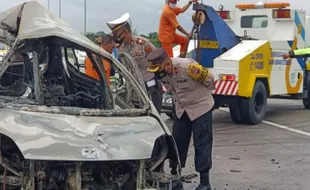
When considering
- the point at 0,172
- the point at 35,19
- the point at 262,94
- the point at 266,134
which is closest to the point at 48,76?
the point at 35,19

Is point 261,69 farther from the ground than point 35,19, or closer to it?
closer to it

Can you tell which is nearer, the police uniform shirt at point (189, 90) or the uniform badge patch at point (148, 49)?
the police uniform shirt at point (189, 90)

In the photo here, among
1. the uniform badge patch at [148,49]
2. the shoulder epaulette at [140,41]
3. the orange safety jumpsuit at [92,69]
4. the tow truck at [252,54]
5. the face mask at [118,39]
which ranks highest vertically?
the face mask at [118,39]

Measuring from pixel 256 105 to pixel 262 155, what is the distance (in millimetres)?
3364

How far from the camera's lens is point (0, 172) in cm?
508

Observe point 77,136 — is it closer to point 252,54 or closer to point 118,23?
point 118,23

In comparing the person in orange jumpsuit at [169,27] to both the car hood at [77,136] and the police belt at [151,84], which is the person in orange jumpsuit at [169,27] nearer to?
the police belt at [151,84]

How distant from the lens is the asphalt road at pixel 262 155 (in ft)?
25.0

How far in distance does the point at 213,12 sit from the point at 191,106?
223 inches

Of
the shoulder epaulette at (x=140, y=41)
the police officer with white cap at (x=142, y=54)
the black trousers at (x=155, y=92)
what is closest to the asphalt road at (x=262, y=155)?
the black trousers at (x=155, y=92)

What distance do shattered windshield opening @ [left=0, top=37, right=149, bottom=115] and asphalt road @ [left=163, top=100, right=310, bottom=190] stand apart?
1.55 metres

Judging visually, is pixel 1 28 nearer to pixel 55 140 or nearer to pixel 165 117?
pixel 55 140

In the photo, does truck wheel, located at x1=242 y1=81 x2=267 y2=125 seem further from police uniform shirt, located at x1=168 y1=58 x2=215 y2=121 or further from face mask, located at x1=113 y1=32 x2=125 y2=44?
police uniform shirt, located at x1=168 y1=58 x2=215 y2=121

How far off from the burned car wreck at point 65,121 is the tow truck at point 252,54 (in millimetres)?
4722
